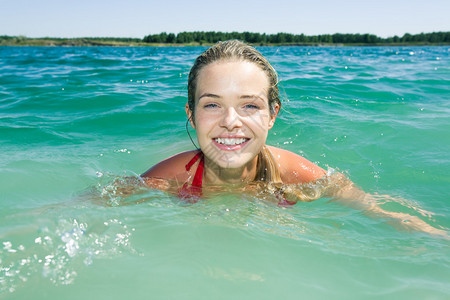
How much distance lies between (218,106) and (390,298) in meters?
1.56

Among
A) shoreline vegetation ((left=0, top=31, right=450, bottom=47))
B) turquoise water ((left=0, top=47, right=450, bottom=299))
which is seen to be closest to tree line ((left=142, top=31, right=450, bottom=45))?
shoreline vegetation ((left=0, top=31, right=450, bottom=47))

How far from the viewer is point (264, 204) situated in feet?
9.57

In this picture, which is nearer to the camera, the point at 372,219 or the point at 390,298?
the point at 390,298

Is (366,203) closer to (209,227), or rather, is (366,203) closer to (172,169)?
(209,227)

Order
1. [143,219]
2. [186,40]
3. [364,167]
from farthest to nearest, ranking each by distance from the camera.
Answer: [186,40] → [364,167] → [143,219]

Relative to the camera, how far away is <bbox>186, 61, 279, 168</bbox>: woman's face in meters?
2.56

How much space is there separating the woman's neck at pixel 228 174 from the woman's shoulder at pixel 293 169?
252mm

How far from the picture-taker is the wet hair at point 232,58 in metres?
2.66

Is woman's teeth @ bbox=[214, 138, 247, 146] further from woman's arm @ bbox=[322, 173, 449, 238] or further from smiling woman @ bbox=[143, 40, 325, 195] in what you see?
woman's arm @ bbox=[322, 173, 449, 238]

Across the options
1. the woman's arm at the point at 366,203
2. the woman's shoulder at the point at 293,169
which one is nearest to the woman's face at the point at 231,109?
the woman's shoulder at the point at 293,169

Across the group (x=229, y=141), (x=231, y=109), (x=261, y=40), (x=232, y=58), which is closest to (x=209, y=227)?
(x=229, y=141)

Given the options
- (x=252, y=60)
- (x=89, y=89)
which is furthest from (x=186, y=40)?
(x=252, y=60)

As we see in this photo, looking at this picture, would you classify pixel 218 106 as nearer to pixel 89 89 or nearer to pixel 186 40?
pixel 89 89

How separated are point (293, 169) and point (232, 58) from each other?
1.17m
